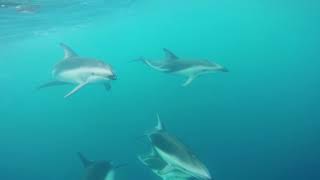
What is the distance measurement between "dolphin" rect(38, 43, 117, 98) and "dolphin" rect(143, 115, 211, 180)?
8.42 feet

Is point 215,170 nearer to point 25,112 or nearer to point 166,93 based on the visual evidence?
point 166,93

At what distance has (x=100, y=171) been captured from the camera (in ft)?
29.5

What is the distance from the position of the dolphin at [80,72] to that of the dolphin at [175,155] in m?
2.57

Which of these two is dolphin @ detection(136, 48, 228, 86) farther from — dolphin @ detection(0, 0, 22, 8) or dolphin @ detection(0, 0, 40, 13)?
dolphin @ detection(0, 0, 40, 13)

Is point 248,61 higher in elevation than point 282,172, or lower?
higher

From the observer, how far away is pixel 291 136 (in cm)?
2466

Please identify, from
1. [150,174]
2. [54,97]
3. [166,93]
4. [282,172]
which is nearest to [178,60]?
[150,174]

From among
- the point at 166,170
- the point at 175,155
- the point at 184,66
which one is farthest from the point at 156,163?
the point at 184,66

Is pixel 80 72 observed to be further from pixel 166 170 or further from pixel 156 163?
pixel 166 170

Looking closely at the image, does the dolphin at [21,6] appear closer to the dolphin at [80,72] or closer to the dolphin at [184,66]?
the dolphin at [80,72]

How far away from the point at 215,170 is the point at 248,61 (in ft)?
106

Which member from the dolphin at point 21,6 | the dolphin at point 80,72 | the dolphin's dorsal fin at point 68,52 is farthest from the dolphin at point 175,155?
the dolphin at point 21,6

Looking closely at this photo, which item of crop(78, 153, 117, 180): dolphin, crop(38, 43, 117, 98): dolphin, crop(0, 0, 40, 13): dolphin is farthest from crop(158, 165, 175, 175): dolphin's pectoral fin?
crop(0, 0, 40, 13): dolphin

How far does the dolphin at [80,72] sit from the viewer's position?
1118 centimetres
